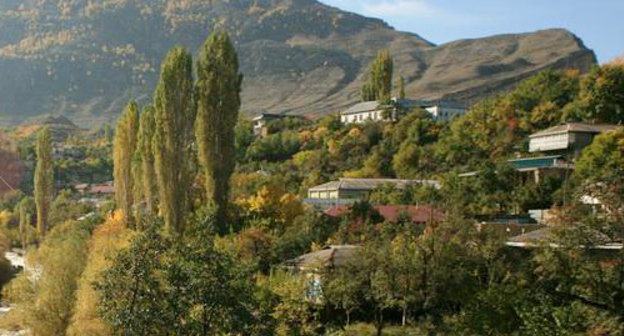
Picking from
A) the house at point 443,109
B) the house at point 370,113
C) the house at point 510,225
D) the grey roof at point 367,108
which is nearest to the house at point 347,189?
the house at point 510,225

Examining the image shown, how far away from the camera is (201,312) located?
704 inches

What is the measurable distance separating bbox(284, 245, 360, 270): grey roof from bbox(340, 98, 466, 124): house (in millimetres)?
37725

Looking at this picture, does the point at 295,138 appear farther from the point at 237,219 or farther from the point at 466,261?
the point at 466,261

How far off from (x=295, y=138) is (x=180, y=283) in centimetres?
5127

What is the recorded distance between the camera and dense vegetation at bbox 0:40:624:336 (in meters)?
16.2

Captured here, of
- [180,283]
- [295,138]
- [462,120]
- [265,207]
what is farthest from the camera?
[295,138]

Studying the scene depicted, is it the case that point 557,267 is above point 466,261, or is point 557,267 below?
above

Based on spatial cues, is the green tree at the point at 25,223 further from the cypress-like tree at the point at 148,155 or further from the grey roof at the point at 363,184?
the grey roof at the point at 363,184

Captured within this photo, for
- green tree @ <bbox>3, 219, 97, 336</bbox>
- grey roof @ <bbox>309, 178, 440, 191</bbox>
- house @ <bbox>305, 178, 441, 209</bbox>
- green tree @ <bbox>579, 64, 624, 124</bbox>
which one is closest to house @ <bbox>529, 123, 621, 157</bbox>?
green tree @ <bbox>579, 64, 624, 124</bbox>

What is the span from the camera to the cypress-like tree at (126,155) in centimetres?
4325

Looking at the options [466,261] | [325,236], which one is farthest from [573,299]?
[325,236]

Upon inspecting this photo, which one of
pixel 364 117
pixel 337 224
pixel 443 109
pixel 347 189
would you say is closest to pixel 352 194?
pixel 347 189

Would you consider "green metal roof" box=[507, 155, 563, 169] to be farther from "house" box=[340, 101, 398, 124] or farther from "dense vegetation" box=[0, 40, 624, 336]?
"house" box=[340, 101, 398, 124]

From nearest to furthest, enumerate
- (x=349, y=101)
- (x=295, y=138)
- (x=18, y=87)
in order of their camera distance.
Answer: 1. (x=295, y=138)
2. (x=349, y=101)
3. (x=18, y=87)
